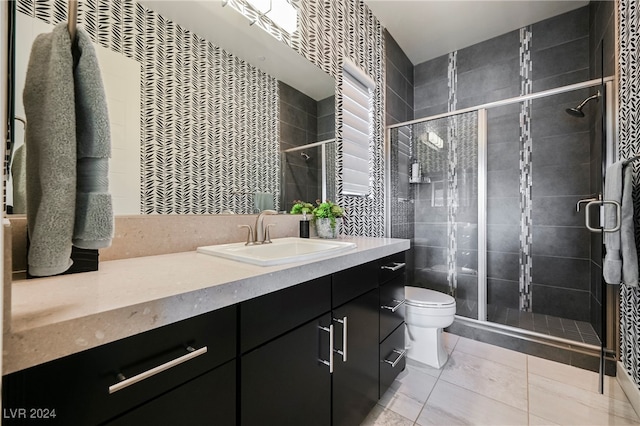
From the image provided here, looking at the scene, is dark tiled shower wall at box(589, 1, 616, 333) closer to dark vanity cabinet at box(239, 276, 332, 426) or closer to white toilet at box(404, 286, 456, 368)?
white toilet at box(404, 286, 456, 368)

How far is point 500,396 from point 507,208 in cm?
176

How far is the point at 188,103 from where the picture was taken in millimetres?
1143

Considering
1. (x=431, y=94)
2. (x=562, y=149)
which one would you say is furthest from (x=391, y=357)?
(x=431, y=94)

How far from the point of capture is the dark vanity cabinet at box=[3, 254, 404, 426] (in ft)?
1.51

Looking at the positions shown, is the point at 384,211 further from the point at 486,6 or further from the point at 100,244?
the point at 100,244

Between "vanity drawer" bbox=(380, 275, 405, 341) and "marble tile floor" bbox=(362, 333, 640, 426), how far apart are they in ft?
1.30

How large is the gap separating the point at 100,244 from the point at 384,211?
7.30ft

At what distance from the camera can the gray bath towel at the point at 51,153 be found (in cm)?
48

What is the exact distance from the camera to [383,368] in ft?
4.65

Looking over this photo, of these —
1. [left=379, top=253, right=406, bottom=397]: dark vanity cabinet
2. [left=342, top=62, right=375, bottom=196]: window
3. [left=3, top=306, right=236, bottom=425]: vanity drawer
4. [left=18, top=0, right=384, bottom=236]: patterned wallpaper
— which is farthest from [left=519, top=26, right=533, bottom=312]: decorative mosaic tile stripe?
[left=3, top=306, right=236, bottom=425]: vanity drawer

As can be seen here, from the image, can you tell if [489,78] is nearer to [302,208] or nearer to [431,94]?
[431,94]

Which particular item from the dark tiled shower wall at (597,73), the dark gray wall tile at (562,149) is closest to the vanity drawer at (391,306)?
the dark tiled shower wall at (597,73)

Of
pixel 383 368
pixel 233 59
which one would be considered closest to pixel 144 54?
pixel 233 59

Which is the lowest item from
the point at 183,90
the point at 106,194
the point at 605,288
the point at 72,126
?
the point at 605,288
